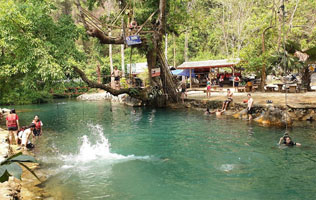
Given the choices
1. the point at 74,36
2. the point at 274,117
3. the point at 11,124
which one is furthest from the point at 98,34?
the point at 274,117

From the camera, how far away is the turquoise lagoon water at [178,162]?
830 centimetres

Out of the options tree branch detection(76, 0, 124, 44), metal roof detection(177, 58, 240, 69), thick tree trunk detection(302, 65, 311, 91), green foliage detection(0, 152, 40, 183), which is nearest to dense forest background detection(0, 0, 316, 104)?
thick tree trunk detection(302, 65, 311, 91)

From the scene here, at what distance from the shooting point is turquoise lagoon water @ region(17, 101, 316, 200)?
830cm

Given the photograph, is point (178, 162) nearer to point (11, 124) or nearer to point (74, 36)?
point (11, 124)

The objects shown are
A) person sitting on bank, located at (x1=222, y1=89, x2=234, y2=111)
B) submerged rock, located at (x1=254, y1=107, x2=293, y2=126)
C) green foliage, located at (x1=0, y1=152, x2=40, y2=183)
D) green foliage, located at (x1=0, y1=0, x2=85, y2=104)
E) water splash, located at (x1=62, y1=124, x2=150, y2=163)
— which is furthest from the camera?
person sitting on bank, located at (x1=222, y1=89, x2=234, y2=111)

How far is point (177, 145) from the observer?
1322cm

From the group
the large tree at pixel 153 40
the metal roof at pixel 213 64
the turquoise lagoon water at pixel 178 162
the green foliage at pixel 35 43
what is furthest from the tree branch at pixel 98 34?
the metal roof at pixel 213 64

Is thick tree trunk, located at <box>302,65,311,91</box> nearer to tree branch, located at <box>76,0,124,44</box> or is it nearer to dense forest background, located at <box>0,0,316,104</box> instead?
dense forest background, located at <box>0,0,316,104</box>

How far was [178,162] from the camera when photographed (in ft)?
35.4

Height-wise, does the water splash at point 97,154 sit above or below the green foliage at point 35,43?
below

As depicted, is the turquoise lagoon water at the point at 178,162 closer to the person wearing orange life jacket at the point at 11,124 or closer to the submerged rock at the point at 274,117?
the submerged rock at the point at 274,117

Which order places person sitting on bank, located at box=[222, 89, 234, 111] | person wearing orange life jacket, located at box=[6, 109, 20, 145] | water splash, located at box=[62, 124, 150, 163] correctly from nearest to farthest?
water splash, located at box=[62, 124, 150, 163] < person wearing orange life jacket, located at box=[6, 109, 20, 145] < person sitting on bank, located at box=[222, 89, 234, 111]

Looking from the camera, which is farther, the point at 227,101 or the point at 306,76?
the point at 306,76

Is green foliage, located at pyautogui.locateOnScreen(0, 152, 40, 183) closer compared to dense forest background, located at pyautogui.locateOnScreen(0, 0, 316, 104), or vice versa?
green foliage, located at pyautogui.locateOnScreen(0, 152, 40, 183)
